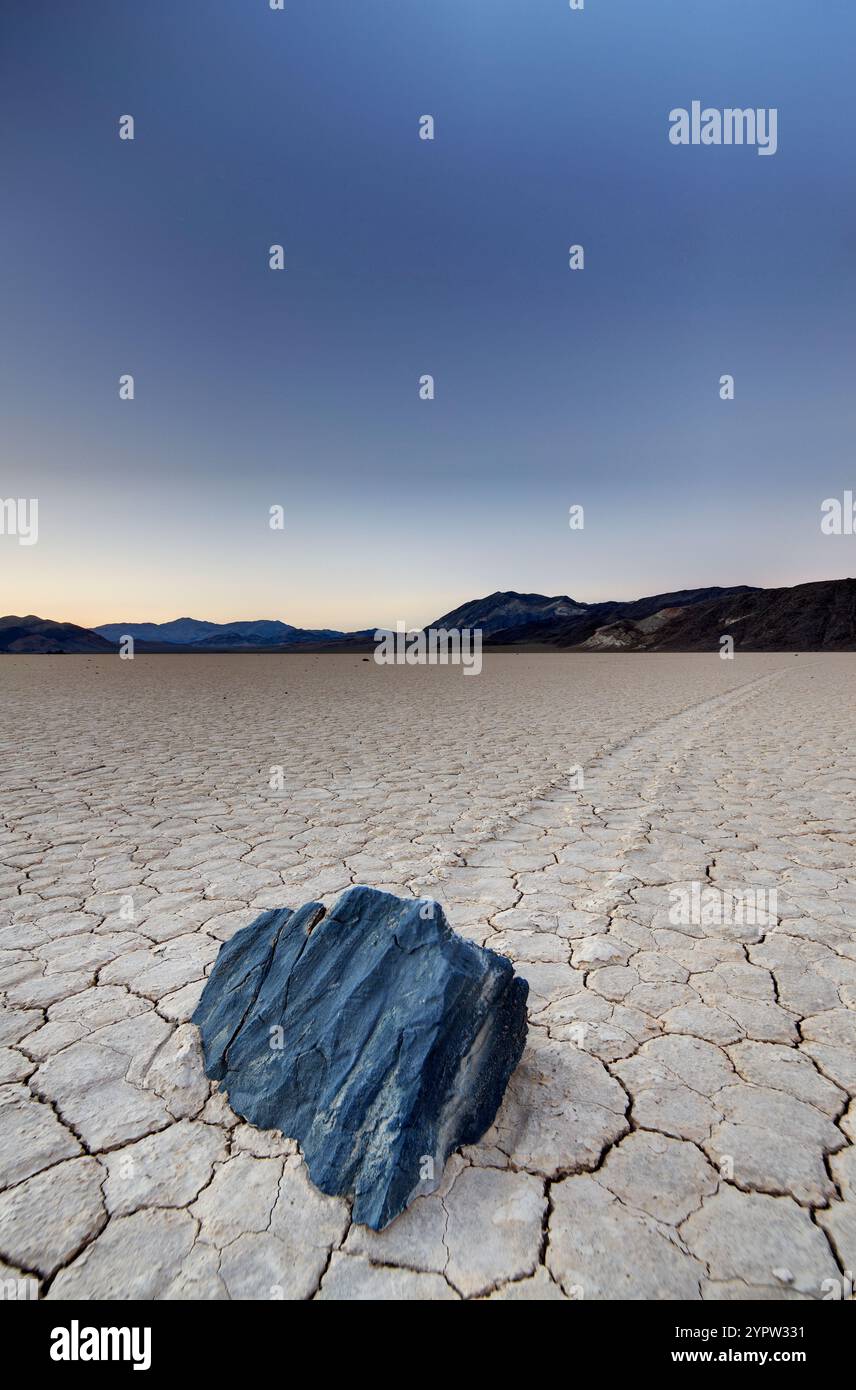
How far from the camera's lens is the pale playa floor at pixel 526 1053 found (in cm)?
121

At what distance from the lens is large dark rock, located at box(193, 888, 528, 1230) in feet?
4.43

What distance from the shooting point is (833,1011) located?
2.00 meters
